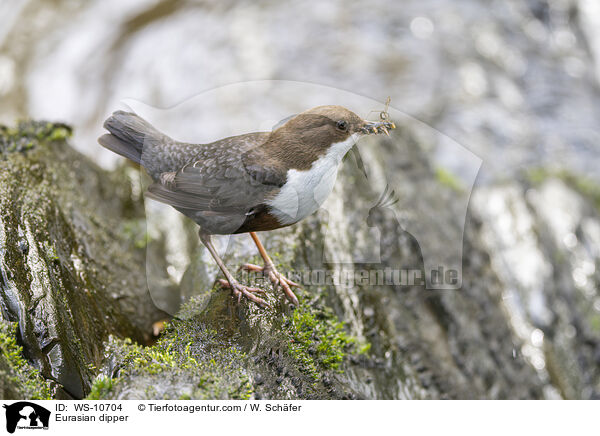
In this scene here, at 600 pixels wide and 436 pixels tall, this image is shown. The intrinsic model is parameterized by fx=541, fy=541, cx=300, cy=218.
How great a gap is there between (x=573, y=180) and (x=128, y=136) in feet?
19.5

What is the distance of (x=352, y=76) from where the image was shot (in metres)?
8.56

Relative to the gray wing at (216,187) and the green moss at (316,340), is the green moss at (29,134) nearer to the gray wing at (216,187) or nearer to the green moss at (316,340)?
the gray wing at (216,187)

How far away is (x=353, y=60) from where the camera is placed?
884 cm

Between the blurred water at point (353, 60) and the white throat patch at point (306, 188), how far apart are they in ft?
14.2

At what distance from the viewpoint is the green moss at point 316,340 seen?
3160 mm

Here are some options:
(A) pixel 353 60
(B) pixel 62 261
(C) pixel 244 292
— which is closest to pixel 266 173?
(C) pixel 244 292

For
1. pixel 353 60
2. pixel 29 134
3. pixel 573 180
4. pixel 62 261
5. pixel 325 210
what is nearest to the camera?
pixel 62 261

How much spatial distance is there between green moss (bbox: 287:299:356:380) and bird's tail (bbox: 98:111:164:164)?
1310mm

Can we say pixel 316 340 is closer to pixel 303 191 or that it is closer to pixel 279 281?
pixel 279 281

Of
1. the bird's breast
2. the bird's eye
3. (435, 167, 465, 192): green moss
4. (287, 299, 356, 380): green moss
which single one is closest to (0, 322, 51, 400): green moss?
(287, 299, 356, 380): green moss
